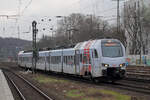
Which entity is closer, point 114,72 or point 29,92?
point 29,92

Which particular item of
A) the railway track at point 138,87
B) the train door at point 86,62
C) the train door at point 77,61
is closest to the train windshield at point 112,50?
the train door at point 86,62

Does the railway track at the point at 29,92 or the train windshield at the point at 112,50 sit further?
the train windshield at the point at 112,50

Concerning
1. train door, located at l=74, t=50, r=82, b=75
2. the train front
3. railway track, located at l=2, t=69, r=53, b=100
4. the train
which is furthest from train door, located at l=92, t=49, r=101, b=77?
railway track, located at l=2, t=69, r=53, b=100

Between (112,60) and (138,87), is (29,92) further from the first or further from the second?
(138,87)

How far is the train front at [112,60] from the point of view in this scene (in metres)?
18.8

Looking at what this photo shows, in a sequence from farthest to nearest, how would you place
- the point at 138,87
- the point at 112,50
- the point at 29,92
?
the point at 112,50, the point at 29,92, the point at 138,87

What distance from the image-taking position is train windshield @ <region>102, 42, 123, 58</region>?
1933 centimetres

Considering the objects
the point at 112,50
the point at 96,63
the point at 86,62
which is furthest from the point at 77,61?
the point at 112,50

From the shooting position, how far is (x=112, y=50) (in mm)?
19625

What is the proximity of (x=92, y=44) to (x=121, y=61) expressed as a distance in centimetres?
257

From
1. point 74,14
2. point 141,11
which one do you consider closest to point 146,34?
point 141,11

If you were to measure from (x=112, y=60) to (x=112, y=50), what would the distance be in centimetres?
101

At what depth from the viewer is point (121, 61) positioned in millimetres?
19250

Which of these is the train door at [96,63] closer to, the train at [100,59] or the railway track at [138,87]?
the train at [100,59]
